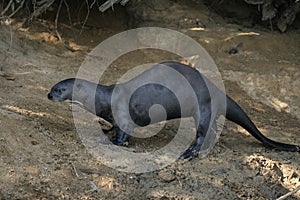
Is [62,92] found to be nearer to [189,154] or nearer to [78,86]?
[78,86]

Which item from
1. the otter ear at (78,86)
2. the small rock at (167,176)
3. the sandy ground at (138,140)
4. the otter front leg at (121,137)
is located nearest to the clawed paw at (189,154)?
the sandy ground at (138,140)

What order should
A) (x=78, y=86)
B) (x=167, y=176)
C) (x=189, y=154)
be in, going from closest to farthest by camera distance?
(x=167, y=176)
(x=189, y=154)
(x=78, y=86)

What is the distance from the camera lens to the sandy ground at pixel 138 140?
13.8 feet

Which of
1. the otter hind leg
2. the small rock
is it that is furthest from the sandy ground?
the otter hind leg

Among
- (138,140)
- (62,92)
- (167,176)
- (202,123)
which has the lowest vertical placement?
(138,140)

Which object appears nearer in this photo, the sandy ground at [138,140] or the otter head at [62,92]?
the sandy ground at [138,140]

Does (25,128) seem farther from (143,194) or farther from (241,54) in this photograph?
(241,54)

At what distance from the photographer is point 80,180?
4199 mm

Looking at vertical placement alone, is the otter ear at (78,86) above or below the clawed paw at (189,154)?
above

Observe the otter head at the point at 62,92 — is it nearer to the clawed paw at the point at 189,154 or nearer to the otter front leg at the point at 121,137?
the otter front leg at the point at 121,137

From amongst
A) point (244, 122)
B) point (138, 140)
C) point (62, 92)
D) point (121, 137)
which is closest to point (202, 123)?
point (244, 122)

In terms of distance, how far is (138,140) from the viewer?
525 cm

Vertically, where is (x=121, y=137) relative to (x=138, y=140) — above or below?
above

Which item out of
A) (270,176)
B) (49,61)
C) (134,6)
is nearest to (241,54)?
(134,6)
